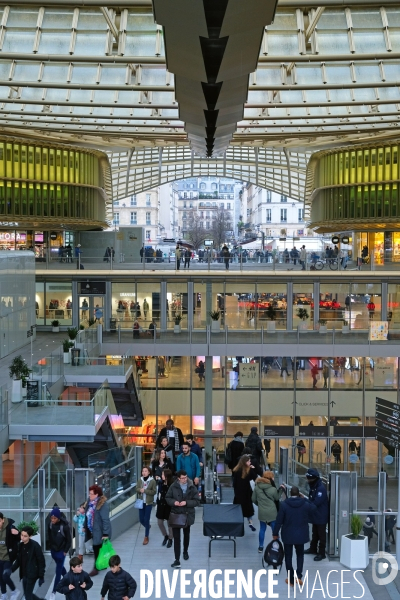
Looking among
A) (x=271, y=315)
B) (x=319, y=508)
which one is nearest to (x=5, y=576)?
(x=319, y=508)

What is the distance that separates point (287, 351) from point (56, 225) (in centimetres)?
1771

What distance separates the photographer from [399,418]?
12.2 m

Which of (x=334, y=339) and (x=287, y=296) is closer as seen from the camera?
(x=334, y=339)

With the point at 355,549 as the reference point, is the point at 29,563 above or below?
above

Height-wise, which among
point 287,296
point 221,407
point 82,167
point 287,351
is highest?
point 82,167

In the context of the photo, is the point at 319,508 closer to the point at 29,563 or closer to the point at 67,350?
the point at 29,563

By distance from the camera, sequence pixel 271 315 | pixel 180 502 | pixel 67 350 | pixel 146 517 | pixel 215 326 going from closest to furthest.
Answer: pixel 180 502 < pixel 146 517 < pixel 67 350 < pixel 215 326 < pixel 271 315

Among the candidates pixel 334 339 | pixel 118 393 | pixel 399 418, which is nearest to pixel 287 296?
pixel 334 339

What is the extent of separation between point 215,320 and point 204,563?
875 inches

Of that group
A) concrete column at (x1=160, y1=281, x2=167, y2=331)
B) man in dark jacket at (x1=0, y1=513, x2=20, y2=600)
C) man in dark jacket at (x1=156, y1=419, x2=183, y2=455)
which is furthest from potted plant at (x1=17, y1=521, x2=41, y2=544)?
concrete column at (x1=160, y1=281, x2=167, y2=331)

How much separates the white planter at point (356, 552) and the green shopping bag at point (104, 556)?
350cm

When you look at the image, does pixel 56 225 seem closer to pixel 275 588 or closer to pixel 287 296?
pixel 287 296

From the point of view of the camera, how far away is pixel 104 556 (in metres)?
10.9

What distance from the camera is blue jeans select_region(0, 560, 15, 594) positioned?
10133 millimetres
